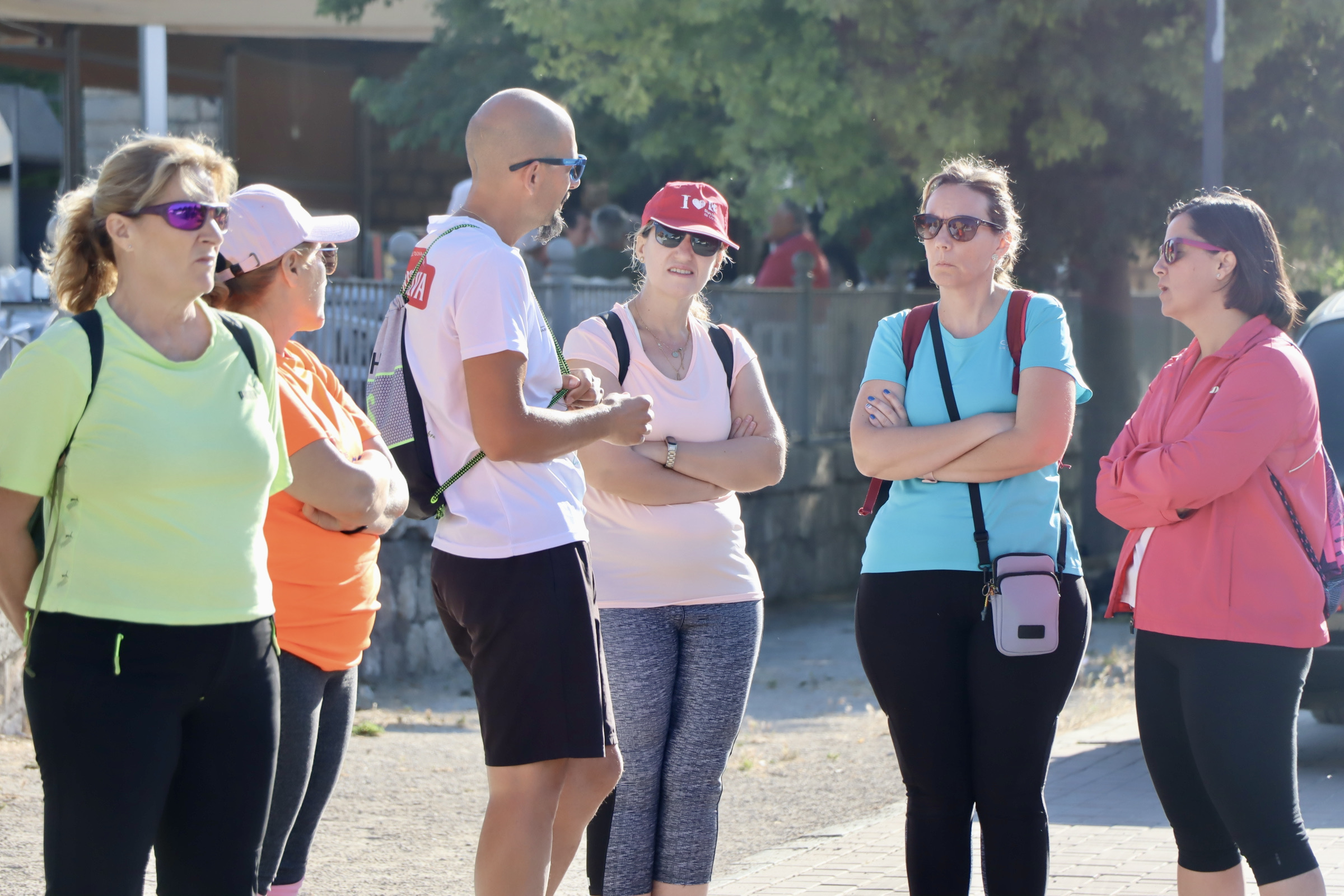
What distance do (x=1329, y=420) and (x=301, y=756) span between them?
15.4 feet

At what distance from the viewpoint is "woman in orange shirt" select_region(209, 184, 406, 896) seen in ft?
10.7

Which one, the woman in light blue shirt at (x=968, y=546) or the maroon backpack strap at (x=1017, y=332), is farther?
the maroon backpack strap at (x=1017, y=332)

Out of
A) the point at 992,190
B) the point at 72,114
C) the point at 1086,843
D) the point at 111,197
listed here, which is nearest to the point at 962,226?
the point at 992,190

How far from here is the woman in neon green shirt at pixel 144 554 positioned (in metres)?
2.69

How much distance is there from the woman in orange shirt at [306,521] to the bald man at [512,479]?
187 mm

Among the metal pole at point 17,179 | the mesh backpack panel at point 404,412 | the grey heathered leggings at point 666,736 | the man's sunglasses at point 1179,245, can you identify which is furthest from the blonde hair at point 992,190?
the metal pole at point 17,179

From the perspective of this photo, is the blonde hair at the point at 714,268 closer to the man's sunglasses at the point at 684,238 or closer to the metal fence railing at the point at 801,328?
the man's sunglasses at the point at 684,238

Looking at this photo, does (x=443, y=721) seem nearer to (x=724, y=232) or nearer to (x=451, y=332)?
(x=724, y=232)

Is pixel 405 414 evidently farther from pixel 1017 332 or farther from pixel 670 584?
pixel 1017 332

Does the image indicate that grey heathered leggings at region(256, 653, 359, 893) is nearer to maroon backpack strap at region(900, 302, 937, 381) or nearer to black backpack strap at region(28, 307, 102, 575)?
black backpack strap at region(28, 307, 102, 575)

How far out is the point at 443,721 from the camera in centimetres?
783

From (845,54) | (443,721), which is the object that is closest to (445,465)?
(443,721)

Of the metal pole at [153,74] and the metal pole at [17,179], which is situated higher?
the metal pole at [153,74]

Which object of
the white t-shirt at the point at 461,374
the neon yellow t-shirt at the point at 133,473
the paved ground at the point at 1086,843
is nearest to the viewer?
the neon yellow t-shirt at the point at 133,473
